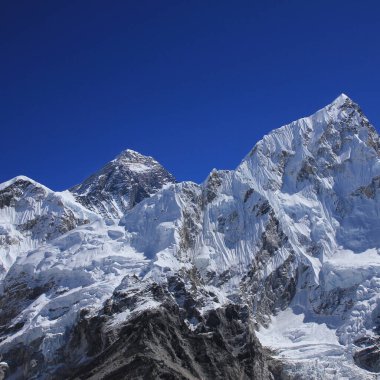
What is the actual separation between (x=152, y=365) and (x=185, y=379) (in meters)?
8.37

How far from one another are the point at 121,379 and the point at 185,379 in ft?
47.4

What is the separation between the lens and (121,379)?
192 metres

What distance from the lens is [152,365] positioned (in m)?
194

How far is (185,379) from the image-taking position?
643ft

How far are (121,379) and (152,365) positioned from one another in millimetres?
7335
